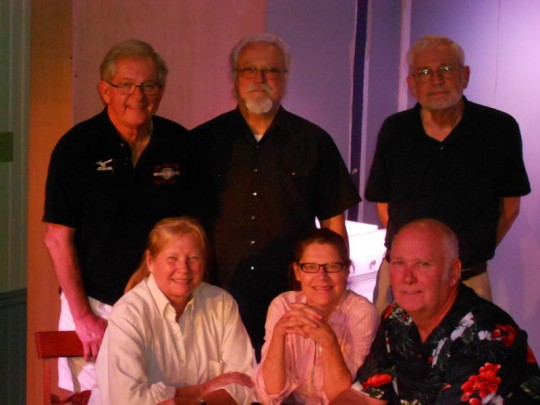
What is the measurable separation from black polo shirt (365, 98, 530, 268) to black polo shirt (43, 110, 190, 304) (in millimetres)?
1009

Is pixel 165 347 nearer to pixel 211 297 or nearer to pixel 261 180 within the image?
pixel 211 297

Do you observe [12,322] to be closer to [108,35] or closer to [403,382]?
[108,35]

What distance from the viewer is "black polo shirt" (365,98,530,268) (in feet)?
10.9

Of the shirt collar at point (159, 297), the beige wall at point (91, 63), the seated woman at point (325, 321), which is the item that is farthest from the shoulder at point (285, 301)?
the beige wall at point (91, 63)

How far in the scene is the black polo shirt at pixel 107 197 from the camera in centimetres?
285

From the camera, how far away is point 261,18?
375cm

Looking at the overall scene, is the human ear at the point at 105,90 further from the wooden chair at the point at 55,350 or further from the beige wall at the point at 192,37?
the wooden chair at the point at 55,350

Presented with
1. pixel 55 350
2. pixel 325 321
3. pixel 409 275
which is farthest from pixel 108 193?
pixel 409 275

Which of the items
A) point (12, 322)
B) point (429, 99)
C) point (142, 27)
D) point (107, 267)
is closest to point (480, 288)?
point (429, 99)

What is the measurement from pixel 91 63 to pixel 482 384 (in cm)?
212

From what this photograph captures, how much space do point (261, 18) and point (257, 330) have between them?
1.43m

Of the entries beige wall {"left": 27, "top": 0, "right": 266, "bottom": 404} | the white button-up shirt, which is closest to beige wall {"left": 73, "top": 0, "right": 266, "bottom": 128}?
beige wall {"left": 27, "top": 0, "right": 266, "bottom": 404}

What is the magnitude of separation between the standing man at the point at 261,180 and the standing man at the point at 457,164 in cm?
34

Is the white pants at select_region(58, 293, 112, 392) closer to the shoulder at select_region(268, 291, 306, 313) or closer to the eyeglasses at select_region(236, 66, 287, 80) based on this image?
the shoulder at select_region(268, 291, 306, 313)
